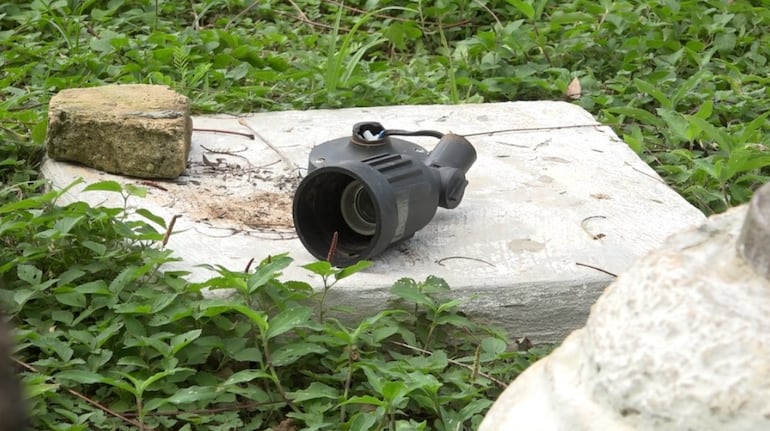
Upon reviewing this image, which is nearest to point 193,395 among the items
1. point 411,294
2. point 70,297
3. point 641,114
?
point 70,297

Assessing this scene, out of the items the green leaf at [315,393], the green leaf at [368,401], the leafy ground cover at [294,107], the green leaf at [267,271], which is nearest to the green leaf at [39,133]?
the leafy ground cover at [294,107]

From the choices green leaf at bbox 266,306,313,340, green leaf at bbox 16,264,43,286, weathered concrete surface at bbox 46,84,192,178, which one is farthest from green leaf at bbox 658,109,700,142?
green leaf at bbox 16,264,43,286

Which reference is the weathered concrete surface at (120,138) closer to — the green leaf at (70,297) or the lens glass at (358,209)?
the lens glass at (358,209)

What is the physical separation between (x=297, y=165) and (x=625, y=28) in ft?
6.67

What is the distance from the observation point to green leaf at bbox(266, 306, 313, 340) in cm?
253

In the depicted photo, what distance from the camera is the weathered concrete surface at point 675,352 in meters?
1.26

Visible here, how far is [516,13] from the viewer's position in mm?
5312

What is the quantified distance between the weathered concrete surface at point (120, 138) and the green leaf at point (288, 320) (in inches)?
39.1

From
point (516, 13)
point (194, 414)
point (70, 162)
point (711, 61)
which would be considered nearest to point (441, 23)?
point (516, 13)

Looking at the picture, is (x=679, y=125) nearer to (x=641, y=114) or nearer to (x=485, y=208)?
(x=641, y=114)

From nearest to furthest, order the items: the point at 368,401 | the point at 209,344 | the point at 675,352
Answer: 1. the point at 675,352
2. the point at 368,401
3. the point at 209,344

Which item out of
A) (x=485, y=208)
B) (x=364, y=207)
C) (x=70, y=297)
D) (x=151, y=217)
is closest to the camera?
(x=70, y=297)

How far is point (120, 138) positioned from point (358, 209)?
2.64 ft

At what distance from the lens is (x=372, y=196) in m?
2.81
